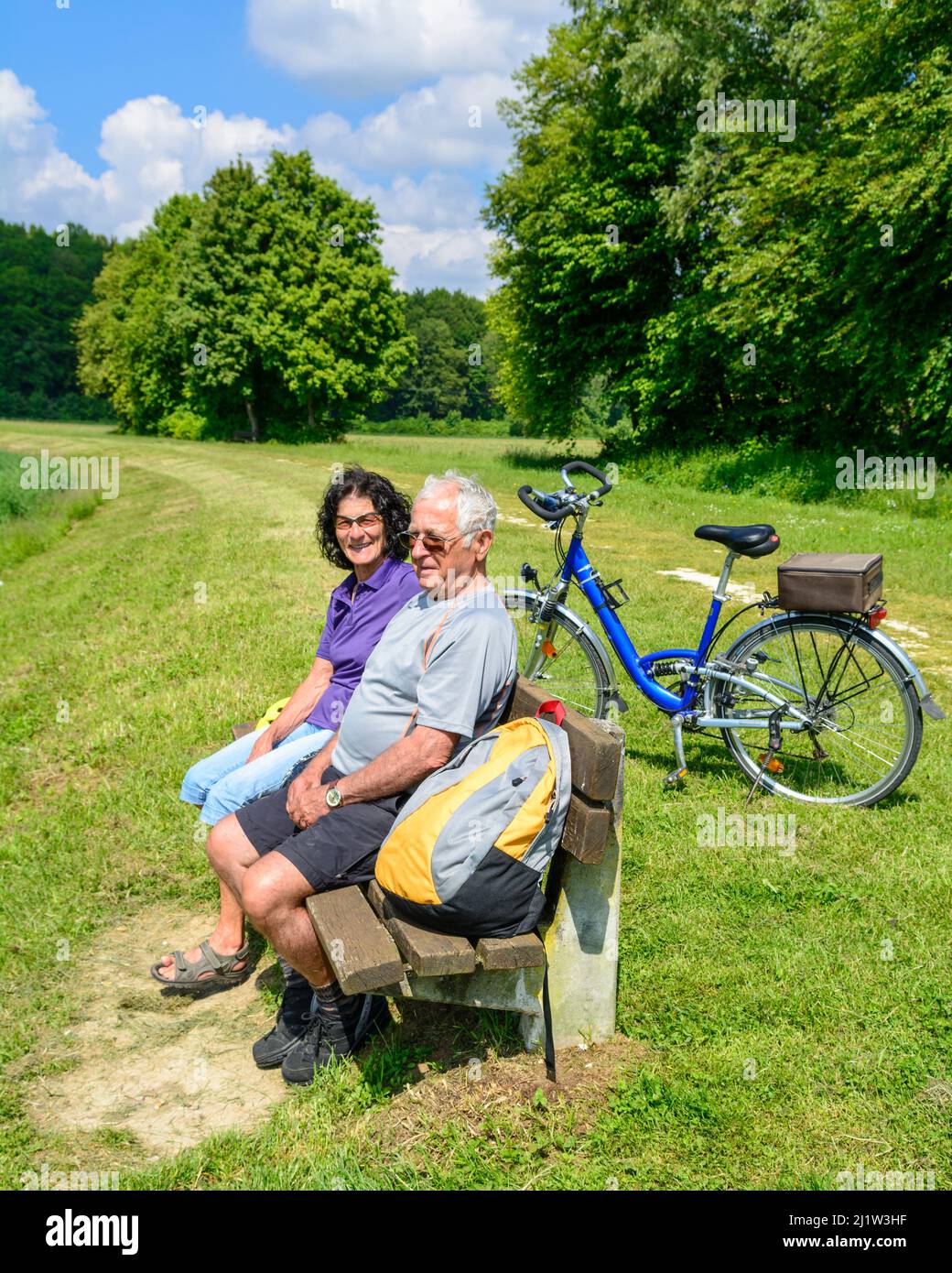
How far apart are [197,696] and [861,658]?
4.40 meters

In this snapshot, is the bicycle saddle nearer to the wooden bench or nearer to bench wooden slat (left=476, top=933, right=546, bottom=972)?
the wooden bench

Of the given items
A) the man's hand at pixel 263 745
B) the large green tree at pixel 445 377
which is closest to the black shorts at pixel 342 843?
the man's hand at pixel 263 745

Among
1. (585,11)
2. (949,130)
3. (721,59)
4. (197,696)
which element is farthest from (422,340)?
(197,696)

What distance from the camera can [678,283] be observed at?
26406mm

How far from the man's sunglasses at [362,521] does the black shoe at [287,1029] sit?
5.86 ft

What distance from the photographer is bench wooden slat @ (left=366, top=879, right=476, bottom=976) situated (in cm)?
254

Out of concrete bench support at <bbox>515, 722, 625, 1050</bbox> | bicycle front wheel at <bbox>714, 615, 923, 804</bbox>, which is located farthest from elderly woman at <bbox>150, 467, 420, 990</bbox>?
bicycle front wheel at <bbox>714, 615, 923, 804</bbox>

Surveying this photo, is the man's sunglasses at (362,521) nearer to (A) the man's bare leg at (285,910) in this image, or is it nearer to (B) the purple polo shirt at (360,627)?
(B) the purple polo shirt at (360,627)

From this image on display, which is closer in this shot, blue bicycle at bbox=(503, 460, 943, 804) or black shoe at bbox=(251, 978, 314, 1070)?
black shoe at bbox=(251, 978, 314, 1070)

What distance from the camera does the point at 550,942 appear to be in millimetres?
3012

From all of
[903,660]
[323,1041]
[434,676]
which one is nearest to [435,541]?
[434,676]

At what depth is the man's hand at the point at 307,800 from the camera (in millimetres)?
3244

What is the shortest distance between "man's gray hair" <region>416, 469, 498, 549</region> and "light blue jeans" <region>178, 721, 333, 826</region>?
116 centimetres

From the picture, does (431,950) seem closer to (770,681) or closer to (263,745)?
(263,745)
